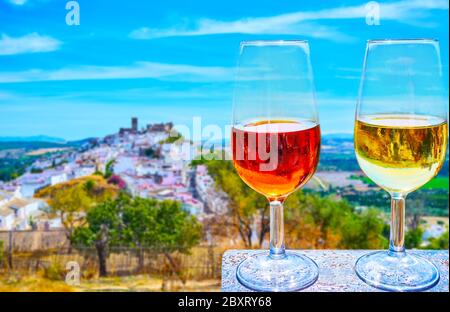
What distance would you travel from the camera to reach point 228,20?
1289cm

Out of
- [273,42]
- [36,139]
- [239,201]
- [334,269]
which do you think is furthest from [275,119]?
[36,139]

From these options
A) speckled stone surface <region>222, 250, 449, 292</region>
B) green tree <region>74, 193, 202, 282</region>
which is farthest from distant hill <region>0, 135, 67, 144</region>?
speckled stone surface <region>222, 250, 449, 292</region>

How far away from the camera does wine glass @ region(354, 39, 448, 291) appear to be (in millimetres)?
411

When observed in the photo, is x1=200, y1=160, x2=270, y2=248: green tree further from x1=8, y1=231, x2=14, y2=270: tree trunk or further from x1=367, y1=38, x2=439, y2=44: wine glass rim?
x1=367, y1=38, x2=439, y2=44: wine glass rim

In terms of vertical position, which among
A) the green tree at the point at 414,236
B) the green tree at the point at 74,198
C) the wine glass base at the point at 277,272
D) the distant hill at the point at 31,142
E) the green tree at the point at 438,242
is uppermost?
the wine glass base at the point at 277,272

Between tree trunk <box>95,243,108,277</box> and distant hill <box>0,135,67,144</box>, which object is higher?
distant hill <box>0,135,67,144</box>

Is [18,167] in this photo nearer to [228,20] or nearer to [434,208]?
[228,20]

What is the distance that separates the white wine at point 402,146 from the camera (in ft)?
1.34

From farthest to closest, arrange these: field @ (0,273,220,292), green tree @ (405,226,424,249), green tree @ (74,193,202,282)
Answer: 1. green tree @ (74,193,202,282)
2. field @ (0,273,220,292)
3. green tree @ (405,226,424,249)

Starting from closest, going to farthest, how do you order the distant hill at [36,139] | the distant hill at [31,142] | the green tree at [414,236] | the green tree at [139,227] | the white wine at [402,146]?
1. the white wine at [402,146]
2. the distant hill at [31,142]
3. the distant hill at [36,139]
4. the green tree at [414,236]
5. the green tree at [139,227]

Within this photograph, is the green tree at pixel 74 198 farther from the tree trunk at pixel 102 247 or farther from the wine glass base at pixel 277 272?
the wine glass base at pixel 277 272

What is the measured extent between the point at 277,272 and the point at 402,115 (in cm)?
19

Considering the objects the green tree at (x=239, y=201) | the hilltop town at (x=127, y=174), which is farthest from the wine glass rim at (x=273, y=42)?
the hilltop town at (x=127, y=174)

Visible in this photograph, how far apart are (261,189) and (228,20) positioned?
1298cm
